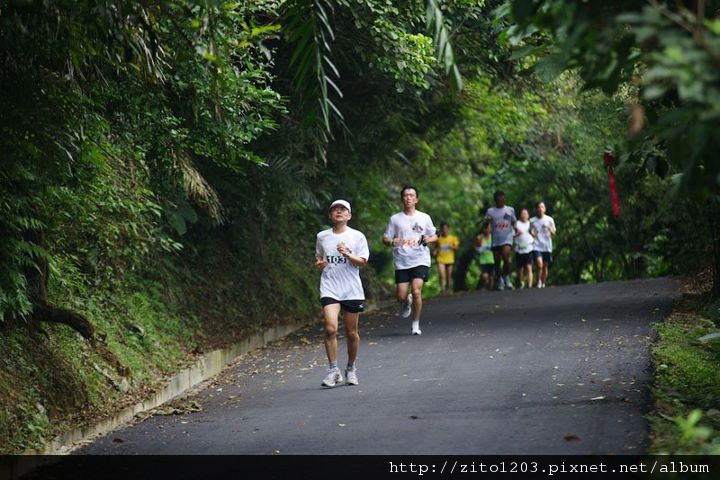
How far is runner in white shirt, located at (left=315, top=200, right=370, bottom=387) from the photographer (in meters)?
12.3

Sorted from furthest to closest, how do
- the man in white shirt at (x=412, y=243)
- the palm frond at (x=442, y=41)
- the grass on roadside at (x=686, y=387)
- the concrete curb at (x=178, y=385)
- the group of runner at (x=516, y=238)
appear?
the group of runner at (x=516, y=238), the man in white shirt at (x=412, y=243), the concrete curb at (x=178, y=385), the grass on roadside at (x=686, y=387), the palm frond at (x=442, y=41)

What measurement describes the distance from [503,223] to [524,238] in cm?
114

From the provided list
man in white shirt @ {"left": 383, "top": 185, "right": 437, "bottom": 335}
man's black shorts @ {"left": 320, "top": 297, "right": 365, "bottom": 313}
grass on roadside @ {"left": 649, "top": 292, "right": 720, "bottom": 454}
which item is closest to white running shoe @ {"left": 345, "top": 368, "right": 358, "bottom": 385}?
man's black shorts @ {"left": 320, "top": 297, "right": 365, "bottom": 313}

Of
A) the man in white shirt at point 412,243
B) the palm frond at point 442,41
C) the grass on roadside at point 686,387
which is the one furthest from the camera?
the man in white shirt at point 412,243

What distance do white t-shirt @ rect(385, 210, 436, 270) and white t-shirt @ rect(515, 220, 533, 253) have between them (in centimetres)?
926

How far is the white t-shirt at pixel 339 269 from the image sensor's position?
1234cm

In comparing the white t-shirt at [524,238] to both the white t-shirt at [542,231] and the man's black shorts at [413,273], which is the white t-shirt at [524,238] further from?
the man's black shorts at [413,273]

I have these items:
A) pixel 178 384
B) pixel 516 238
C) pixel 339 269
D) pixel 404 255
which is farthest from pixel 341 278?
pixel 516 238

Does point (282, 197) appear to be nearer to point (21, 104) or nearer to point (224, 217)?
point (224, 217)

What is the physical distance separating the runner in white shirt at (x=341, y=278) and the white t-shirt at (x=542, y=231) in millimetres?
13546

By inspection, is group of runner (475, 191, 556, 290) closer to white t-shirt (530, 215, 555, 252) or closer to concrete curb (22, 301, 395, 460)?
white t-shirt (530, 215, 555, 252)

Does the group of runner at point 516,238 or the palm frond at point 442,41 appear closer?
the palm frond at point 442,41

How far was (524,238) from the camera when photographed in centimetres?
2558

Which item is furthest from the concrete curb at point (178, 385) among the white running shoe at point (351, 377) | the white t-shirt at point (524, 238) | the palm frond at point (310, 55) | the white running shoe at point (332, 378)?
the white t-shirt at point (524, 238)
